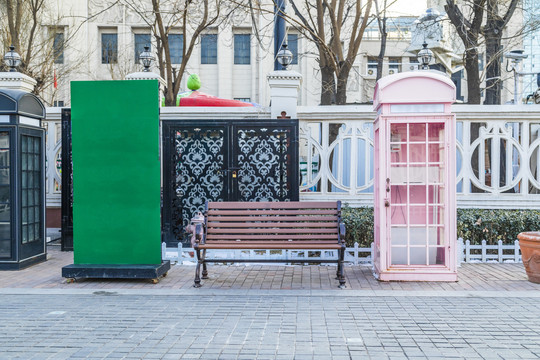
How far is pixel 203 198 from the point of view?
31.1 ft

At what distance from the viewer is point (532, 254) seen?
727 centimetres

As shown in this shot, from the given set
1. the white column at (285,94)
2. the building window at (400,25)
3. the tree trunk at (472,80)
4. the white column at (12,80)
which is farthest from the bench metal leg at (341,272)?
the building window at (400,25)

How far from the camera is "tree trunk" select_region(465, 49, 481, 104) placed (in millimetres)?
12445

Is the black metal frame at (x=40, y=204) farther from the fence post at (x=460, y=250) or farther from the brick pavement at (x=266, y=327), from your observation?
the fence post at (x=460, y=250)

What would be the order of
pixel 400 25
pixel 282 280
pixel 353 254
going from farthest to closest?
pixel 400 25 → pixel 353 254 → pixel 282 280

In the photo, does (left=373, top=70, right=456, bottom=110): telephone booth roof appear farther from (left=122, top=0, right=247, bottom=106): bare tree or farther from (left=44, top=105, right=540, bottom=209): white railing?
(left=122, top=0, right=247, bottom=106): bare tree

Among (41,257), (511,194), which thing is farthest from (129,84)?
(511,194)

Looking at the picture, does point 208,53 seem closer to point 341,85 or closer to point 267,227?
point 341,85

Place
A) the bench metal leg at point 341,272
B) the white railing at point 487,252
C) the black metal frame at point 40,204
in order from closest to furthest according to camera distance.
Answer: the bench metal leg at point 341,272 → the black metal frame at point 40,204 → the white railing at point 487,252

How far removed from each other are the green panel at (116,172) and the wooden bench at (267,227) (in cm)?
77

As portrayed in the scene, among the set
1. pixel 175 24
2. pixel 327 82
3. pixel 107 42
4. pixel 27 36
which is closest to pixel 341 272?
pixel 327 82

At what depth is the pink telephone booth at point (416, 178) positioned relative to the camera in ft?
23.9

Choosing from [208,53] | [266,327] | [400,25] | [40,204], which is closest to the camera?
[266,327]

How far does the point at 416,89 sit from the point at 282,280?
3209mm
